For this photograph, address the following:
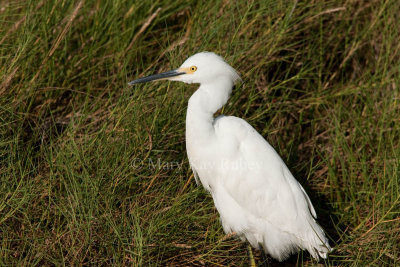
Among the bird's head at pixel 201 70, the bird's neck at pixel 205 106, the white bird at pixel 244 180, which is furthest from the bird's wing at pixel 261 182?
the bird's head at pixel 201 70

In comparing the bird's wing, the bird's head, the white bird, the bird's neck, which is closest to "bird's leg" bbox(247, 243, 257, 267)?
the white bird

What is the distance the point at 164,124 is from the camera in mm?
2705

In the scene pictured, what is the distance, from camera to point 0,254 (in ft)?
6.98

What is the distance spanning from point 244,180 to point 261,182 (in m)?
0.09

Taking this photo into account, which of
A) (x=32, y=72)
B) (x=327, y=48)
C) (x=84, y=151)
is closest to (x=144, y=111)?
(x=84, y=151)

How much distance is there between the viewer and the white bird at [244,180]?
96.5 inches

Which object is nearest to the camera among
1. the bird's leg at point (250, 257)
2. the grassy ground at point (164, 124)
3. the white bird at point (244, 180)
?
the grassy ground at point (164, 124)

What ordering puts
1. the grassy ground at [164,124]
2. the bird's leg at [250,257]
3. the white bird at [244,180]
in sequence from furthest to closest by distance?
1. the bird's leg at [250,257]
2. the white bird at [244,180]
3. the grassy ground at [164,124]

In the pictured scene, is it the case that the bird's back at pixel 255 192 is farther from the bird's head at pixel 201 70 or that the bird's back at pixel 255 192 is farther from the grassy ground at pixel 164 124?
the bird's head at pixel 201 70

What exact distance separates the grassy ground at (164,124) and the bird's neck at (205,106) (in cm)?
27

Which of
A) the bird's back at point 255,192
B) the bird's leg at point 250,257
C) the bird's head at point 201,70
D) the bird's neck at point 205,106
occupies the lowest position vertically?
the bird's leg at point 250,257

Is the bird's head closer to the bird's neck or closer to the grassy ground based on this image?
the bird's neck

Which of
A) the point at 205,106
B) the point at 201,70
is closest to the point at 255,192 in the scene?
the point at 205,106

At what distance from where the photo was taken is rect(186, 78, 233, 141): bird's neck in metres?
2.40
